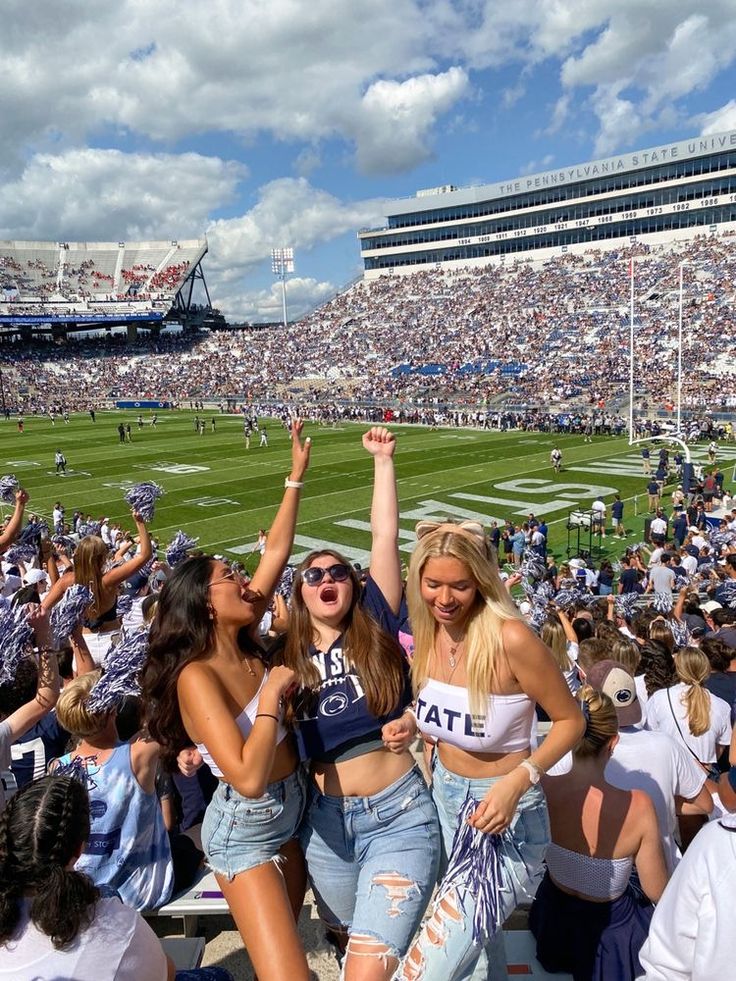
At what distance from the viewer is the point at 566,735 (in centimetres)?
240

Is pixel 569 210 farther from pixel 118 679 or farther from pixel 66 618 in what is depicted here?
pixel 118 679

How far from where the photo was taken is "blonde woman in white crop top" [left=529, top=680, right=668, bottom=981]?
264cm

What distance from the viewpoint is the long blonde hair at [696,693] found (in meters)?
4.15

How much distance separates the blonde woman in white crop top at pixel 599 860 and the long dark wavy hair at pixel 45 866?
66.7 inches

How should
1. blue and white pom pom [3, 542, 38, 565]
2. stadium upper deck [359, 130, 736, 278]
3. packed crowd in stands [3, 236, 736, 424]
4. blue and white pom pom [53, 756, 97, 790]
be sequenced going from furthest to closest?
stadium upper deck [359, 130, 736, 278]
packed crowd in stands [3, 236, 736, 424]
blue and white pom pom [3, 542, 38, 565]
blue and white pom pom [53, 756, 97, 790]

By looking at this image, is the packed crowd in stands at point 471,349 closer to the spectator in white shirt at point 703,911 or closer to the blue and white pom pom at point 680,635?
the blue and white pom pom at point 680,635

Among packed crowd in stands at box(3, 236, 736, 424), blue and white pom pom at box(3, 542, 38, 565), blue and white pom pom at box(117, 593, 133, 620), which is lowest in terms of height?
blue and white pom pom at box(3, 542, 38, 565)

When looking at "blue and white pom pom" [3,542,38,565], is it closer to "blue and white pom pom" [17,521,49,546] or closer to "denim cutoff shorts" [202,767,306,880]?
"blue and white pom pom" [17,521,49,546]

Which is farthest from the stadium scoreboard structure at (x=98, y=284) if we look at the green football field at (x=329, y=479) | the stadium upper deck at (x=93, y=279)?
the green football field at (x=329, y=479)

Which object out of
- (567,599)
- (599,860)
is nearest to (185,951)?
(599,860)

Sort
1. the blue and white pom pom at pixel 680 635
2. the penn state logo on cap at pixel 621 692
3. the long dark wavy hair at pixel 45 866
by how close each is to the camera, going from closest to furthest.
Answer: the long dark wavy hair at pixel 45 866 < the penn state logo on cap at pixel 621 692 < the blue and white pom pom at pixel 680 635

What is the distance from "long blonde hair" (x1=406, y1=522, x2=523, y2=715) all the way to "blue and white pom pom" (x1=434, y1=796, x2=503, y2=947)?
0.41 meters

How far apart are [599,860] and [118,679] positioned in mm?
2120

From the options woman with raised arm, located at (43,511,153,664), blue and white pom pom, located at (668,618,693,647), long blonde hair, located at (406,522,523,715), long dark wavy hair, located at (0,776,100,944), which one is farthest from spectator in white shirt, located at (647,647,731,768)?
woman with raised arm, located at (43,511,153,664)
